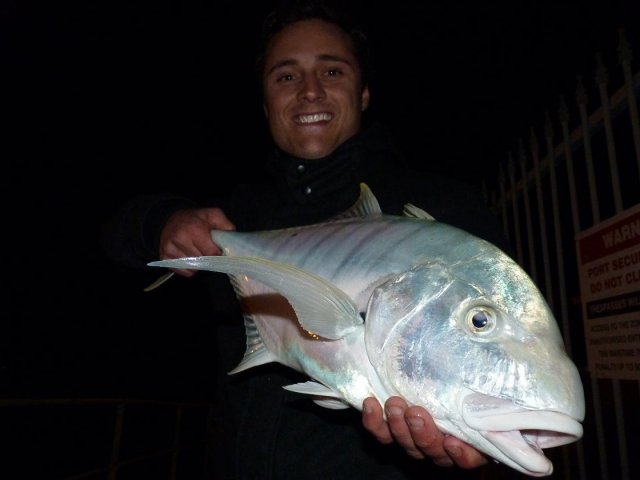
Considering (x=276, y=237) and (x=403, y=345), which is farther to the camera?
(x=276, y=237)

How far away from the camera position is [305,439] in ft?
5.89

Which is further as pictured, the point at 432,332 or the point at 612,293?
the point at 612,293

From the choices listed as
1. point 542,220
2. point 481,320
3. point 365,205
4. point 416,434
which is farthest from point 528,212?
point 416,434

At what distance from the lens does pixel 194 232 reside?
Result: 1.84 metres

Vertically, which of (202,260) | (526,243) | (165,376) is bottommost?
(165,376)

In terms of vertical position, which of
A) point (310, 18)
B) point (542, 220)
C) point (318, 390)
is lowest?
point (318, 390)

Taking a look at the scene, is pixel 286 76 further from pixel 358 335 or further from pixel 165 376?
pixel 165 376

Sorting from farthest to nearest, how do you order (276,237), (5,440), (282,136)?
(5,440)
(282,136)
(276,237)

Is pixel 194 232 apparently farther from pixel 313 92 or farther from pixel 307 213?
pixel 313 92

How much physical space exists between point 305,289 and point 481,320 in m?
0.49

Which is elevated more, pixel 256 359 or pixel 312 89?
pixel 312 89

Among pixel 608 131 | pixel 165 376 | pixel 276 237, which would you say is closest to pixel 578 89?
pixel 608 131

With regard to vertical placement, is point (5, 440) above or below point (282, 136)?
below

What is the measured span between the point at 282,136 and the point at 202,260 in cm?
145
